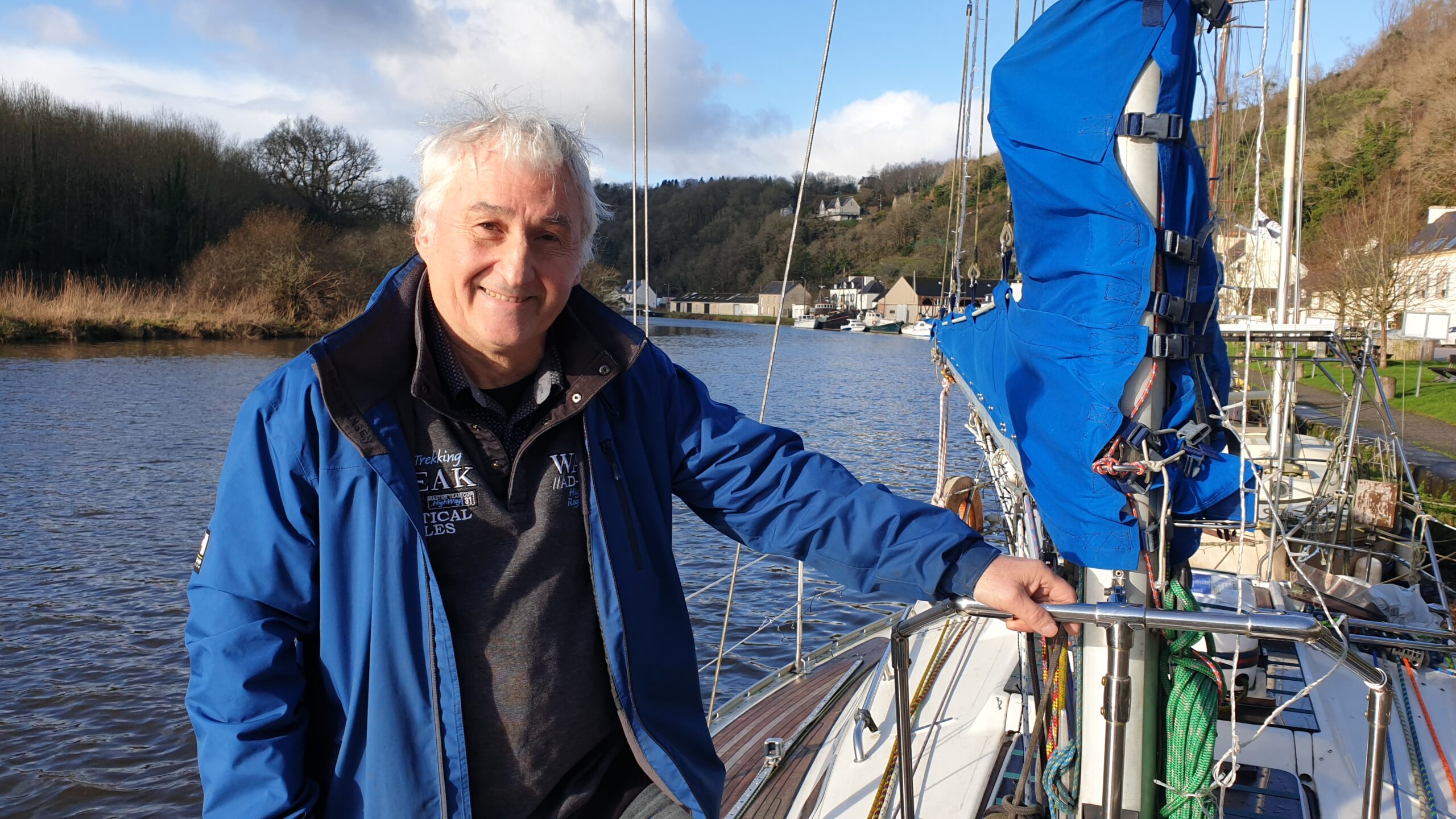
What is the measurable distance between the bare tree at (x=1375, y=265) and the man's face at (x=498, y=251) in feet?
75.9

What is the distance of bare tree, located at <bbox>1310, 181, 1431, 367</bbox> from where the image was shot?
71.8 feet

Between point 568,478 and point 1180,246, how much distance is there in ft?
5.75

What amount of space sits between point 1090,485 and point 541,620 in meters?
1.52

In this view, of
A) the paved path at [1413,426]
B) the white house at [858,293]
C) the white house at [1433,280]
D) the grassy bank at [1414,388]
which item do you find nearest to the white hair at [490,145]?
the paved path at [1413,426]

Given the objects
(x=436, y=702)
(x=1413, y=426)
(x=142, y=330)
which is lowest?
(x=1413, y=426)

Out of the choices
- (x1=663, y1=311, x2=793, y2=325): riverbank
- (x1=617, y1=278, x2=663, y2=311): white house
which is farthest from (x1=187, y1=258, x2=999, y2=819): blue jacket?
(x1=663, y1=311, x2=793, y2=325): riverbank

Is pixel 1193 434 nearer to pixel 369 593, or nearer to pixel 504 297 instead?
pixel 504 297

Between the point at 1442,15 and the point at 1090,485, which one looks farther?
the point at 1442,15

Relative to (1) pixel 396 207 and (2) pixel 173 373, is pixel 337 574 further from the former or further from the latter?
(1) pixel 396 207

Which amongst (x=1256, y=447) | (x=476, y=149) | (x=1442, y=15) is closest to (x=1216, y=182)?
(x=476, y=149)

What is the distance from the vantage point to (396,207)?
58250mm

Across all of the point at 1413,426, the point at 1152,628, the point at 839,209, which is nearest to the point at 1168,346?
the point at 1152,628

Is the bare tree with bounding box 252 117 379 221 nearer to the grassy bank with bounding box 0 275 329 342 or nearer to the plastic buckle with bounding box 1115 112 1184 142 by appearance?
the grassy bank with bounding box 0 275 329 342

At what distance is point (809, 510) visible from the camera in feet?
6.70
